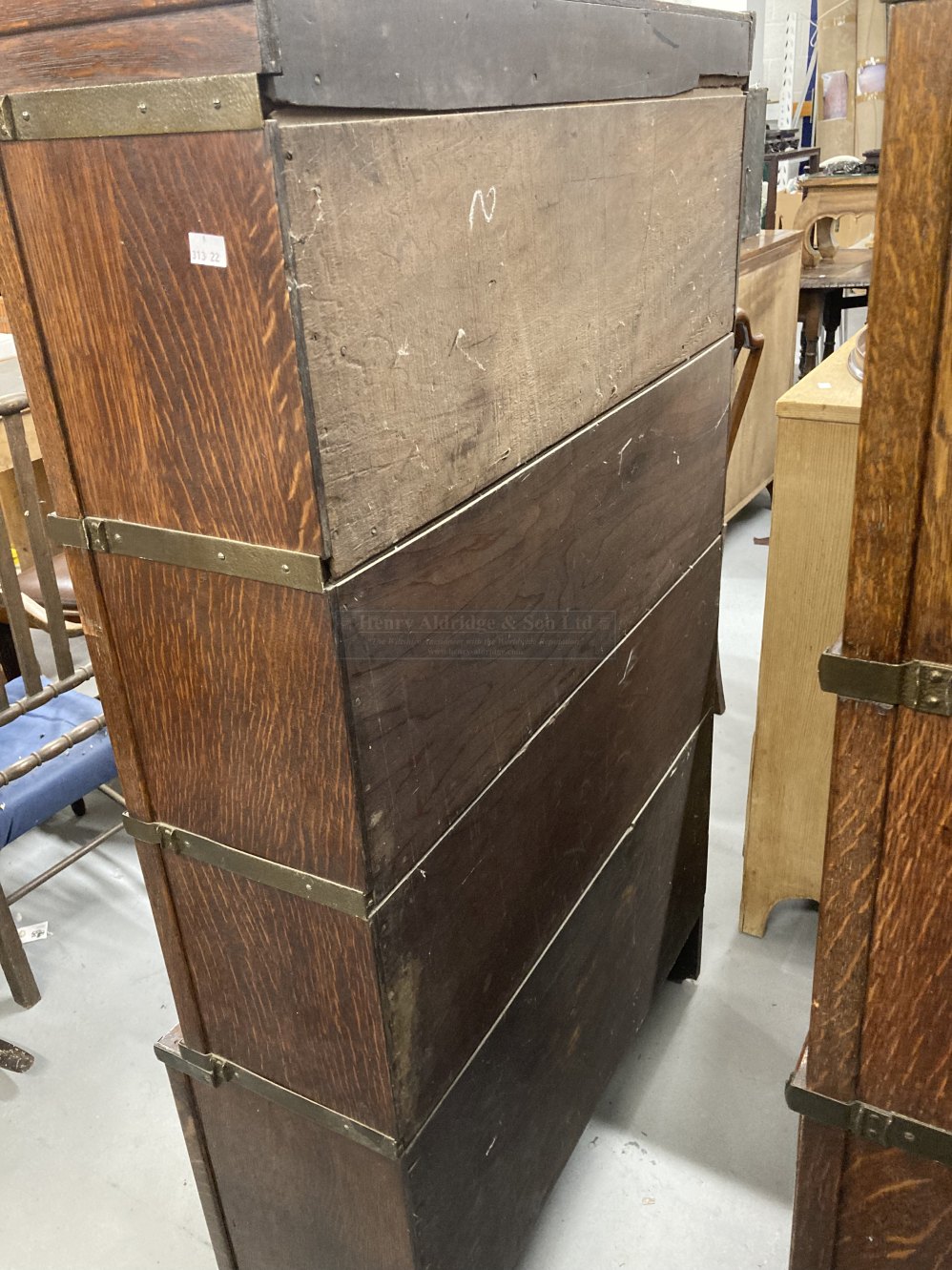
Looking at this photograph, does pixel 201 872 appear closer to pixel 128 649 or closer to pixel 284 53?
pixel 128 649

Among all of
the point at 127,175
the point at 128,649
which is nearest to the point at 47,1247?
the point at 128,649

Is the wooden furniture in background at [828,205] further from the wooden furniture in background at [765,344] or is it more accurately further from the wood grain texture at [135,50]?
the wood grain texture at [135,50]

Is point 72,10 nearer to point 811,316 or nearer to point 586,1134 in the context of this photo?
point 586,1134

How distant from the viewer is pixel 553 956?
1332 millimetres

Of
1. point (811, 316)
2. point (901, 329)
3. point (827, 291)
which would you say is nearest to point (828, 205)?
point (827, 291)

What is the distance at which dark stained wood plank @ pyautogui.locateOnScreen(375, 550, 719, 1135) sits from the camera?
101 cm

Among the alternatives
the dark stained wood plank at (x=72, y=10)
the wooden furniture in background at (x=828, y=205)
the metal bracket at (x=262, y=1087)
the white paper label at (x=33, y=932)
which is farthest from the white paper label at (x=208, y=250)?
the wooden furniture in background at (x=828, y=205)

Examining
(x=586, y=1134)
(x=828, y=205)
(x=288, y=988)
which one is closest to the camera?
(x=288, y=988)

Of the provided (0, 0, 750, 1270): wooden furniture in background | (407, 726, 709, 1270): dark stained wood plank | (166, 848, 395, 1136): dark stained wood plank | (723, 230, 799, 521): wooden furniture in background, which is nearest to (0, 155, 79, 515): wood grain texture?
(0, 0, 750, 1270): wooden furniture in background

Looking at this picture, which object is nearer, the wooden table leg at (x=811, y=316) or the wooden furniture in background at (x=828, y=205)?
the wooden table leg at (x=811, y=316)

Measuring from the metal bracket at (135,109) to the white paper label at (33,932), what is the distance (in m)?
1.84

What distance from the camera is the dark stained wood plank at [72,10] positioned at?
0.66 meters

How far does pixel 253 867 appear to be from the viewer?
3.20 ft

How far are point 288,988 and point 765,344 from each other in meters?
2.91
